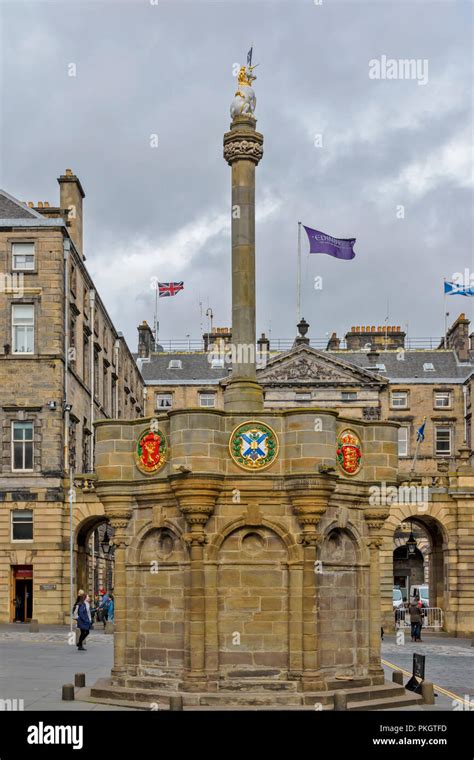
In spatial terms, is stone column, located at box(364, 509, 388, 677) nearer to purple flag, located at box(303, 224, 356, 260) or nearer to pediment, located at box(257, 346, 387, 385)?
purple flag, located at box(303, 224, 356, 260)

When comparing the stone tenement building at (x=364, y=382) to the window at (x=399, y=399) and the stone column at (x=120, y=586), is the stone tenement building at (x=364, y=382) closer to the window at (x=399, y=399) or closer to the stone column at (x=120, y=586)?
the window at (x=399, y=399)

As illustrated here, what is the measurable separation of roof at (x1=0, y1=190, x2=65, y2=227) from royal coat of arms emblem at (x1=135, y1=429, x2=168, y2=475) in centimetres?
3135

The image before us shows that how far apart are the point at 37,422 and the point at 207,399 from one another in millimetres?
42540

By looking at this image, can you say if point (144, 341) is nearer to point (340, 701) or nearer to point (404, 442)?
point (404, 442)

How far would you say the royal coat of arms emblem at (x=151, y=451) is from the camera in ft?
65.6

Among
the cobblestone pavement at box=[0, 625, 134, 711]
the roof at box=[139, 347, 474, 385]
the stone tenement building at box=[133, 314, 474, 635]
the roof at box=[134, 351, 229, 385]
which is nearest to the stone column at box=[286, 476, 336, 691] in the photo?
the cobblestone pavement at box=[0, 625, 134, 711]

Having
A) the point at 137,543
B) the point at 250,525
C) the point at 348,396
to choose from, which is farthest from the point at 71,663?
the point at 348,396

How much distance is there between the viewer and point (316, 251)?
3691cm

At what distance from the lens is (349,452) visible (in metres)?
20.3
